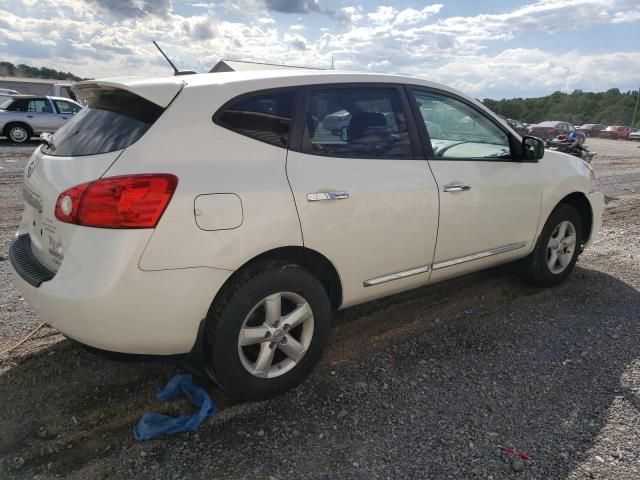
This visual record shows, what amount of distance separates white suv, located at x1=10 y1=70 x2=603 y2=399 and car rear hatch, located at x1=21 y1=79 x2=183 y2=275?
0.04ft

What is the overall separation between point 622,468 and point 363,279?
162cm

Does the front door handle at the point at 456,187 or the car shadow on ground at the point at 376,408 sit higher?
the front door handle at the point at 456,187

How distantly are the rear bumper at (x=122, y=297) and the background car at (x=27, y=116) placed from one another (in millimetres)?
14941

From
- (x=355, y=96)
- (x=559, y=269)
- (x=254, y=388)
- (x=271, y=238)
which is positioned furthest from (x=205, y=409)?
(x=559, y=269)

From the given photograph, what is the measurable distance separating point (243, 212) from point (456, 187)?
163 centimetres

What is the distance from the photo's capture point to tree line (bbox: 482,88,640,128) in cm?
6919

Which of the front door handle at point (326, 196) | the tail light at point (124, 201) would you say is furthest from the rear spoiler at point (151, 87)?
the front door handle at point (326, 196)

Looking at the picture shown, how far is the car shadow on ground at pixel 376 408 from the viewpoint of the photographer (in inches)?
92.9

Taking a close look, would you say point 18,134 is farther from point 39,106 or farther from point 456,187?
point 456,187

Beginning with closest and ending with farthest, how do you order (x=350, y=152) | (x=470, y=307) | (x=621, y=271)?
(x=350, y=152) < (x=470, y=307) < (x=621, y=271)

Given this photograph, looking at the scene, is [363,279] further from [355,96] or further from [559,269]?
[559,269]

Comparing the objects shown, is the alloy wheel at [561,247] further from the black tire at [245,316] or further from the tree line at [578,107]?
the tree line at [578,107]

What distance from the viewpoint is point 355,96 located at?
3125 mm

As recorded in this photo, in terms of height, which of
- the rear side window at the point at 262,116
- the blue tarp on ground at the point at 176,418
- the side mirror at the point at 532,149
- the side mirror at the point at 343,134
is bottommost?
the blue tarp on ground at the point at 176,418
